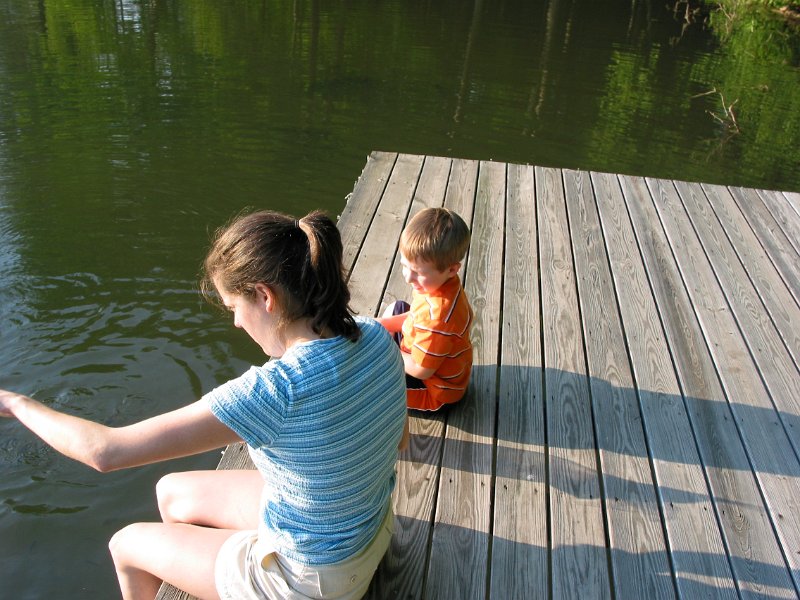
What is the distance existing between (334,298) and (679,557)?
1.40 m

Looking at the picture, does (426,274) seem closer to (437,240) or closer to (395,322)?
(437,240)

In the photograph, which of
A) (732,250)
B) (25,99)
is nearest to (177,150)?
(25,99)

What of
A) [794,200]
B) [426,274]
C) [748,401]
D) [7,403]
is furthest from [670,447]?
[794,200]

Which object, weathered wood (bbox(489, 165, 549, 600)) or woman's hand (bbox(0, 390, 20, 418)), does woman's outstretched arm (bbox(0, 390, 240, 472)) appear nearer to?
woman's hand (bbox(0, 390, 20, 418))

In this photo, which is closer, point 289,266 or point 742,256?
point 289,266

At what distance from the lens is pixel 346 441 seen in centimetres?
167

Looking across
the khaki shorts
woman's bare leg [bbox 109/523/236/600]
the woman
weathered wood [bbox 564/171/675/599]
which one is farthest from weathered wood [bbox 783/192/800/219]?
woman's bare leg [bbox 109/523/236/600]

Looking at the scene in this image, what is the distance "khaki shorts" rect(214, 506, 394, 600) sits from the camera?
1.72 meters

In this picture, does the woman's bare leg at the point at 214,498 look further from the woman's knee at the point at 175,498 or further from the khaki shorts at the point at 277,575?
the khaki shorts at the point at 277,575

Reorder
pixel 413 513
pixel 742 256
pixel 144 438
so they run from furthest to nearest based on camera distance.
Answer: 1. pixel 742 256
2. pixel 413 513
3. pixel 144 438

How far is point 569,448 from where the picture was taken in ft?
8.85

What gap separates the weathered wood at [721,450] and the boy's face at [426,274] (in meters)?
1.14

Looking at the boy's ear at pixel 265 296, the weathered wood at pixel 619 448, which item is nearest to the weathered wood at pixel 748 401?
the weathered wood at pixel 619 448

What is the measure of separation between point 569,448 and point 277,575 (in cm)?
132
